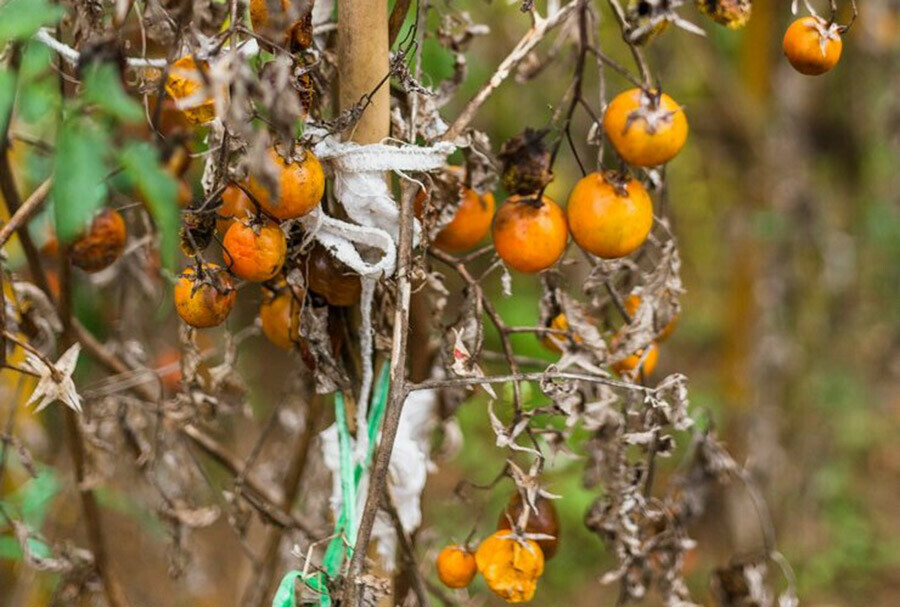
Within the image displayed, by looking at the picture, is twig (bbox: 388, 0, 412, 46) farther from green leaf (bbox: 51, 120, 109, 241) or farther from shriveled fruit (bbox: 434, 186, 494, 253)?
green leaf (bbox: 51, 120, 109, 241)

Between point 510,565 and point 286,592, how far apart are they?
0.19 metres

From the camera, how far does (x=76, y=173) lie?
0.61 meters

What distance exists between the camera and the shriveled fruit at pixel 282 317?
0.89 meters

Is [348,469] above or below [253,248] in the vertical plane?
below

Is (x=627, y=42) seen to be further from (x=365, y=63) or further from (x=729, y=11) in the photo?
(x=365, y=63)

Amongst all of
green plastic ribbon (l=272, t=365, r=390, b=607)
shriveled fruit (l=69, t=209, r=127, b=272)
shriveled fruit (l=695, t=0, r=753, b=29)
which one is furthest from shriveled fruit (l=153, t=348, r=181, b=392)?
shriveled fruit (l=695, t=0, r=753, b=29)

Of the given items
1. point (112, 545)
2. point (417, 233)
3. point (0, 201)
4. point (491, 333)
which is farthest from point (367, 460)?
point (112, 545)

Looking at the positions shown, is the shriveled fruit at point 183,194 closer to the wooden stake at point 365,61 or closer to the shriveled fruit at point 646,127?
the wooden stake at point 365,61

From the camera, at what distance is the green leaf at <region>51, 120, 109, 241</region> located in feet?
1.98

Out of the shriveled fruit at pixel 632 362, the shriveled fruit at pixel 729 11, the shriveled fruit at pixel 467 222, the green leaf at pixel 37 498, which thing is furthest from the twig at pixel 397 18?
the green leaf at pixel 37 498

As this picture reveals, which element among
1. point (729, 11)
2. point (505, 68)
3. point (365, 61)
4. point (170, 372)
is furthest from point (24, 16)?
point (170, 372)

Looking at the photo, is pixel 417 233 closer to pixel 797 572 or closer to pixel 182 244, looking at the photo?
pixel 182 244

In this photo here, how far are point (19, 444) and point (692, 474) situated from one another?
0.75 metres

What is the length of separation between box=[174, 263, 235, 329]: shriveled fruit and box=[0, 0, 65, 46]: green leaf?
212 mm
